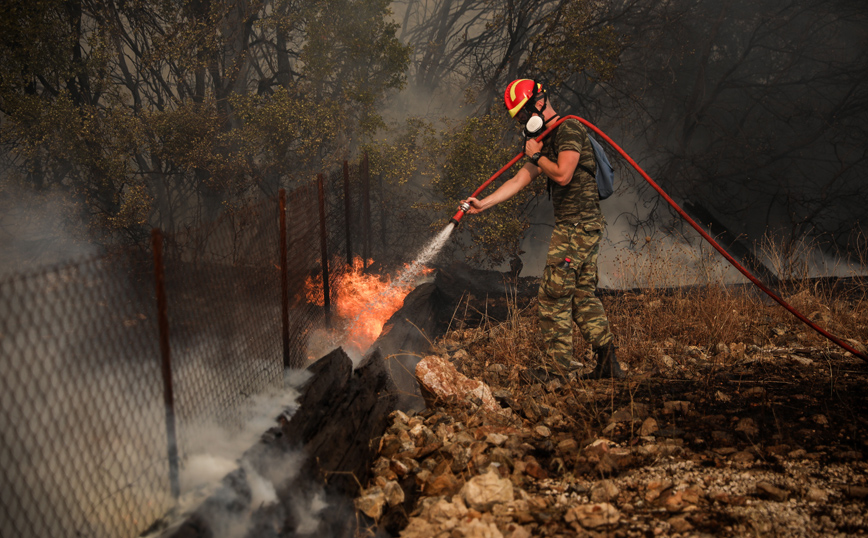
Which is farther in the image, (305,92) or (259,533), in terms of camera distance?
(305,92)

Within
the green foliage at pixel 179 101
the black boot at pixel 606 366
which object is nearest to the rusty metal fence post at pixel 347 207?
the black boot at pixel 606 366

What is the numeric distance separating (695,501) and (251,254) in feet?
8.74

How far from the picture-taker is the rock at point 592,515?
2.20 m

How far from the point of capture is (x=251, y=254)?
3.27 metres

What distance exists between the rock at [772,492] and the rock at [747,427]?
0.58 meters

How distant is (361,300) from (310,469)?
12.3 feet

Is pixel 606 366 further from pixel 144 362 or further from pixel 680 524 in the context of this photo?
pixel 144 362

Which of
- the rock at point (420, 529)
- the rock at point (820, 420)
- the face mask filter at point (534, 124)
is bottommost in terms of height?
the rock at point (420, 529)

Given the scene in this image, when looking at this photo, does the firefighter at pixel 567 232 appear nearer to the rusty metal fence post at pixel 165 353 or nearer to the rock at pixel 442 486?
the rock at pixel 442 486

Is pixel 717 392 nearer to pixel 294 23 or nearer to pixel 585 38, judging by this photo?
pixel 585 38

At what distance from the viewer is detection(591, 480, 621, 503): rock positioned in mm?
2379

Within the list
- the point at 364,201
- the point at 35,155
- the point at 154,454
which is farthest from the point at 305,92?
the point at 154,454

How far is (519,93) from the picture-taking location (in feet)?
12.8

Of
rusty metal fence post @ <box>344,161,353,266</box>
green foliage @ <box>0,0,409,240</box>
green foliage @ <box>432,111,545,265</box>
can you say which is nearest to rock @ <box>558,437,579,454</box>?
rusty metal fence post @ <box>344,161,353,266</box>
